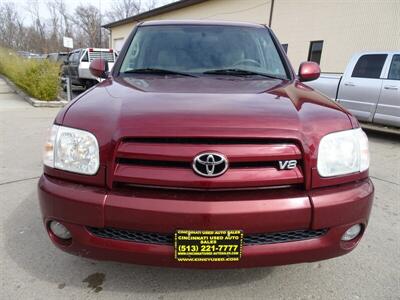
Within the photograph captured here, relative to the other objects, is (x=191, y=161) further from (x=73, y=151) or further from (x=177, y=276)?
(x=177, y=276)

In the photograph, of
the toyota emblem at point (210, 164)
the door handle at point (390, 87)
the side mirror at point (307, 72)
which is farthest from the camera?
the door handle at point (390, 87)

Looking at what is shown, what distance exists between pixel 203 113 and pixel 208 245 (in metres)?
0.68

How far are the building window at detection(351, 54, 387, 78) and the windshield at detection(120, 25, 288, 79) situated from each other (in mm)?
4970

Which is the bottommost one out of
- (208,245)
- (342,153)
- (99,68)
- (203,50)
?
(208,245)

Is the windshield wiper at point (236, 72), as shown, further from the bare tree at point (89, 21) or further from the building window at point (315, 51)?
the bare tree at point (89, 21)

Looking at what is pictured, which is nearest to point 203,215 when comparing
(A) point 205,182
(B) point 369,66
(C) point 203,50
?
(A) point 205,182

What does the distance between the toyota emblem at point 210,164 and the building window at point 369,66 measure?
22.1ft

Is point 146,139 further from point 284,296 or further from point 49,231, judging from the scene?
point 284,296

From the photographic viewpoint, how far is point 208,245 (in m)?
1.72

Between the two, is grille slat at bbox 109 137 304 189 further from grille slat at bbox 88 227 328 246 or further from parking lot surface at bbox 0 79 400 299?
parking lot surface at bbox 0 79 400 299

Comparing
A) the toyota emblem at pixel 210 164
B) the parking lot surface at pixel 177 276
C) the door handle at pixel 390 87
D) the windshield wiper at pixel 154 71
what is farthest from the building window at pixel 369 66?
the toyota emblem at pixel 210 164

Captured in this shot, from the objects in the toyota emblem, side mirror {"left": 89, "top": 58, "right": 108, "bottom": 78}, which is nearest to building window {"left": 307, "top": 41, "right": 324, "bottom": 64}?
side mirror {"left": 89, "top": 58, "right": 108, "bottom": 78}

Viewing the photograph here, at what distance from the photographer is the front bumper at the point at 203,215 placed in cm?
166

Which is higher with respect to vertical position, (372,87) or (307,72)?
(307,72)
